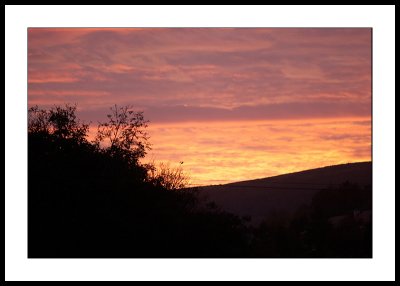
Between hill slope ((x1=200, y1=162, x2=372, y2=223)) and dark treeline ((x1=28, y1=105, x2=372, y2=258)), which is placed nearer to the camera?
dark treeline ((x1=28, y1=105, x2=372, y2=258))

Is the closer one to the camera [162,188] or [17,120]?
[17,120]

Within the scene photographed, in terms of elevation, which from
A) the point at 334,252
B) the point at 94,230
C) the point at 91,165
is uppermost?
the point at 91,165

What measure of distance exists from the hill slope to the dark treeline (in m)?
8.47

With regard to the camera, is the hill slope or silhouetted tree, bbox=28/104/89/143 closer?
silhouetted tree, bbox=28/104/89/143

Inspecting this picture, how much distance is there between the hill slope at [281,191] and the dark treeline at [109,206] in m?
8.47

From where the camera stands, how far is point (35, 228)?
17.2m

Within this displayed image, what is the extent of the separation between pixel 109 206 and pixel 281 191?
25.7 meters

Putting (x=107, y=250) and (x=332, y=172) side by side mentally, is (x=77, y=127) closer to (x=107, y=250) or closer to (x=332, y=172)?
(x=107, y=250)

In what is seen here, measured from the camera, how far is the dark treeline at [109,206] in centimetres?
1780

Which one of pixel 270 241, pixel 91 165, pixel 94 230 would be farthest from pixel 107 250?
pixel 270 241

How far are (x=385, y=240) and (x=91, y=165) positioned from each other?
42.1 ft

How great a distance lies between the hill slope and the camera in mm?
34750

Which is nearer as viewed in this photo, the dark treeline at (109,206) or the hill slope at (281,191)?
the dark treeline at (109,206)

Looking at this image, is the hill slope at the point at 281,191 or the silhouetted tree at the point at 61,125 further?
the hill slope at the point at 281,191
